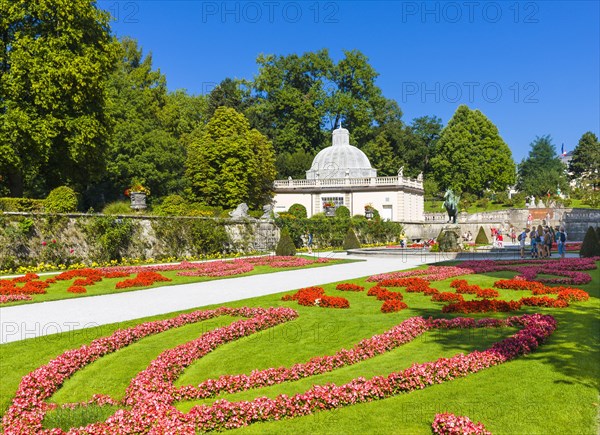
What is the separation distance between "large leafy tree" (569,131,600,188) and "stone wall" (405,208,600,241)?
4238cm

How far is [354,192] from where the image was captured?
178 feet

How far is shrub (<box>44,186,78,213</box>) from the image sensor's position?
24.0 metres

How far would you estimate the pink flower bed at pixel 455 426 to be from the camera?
15.3 feet

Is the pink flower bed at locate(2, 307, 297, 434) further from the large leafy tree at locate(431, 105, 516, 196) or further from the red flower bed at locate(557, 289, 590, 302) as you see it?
the large leafy tree at locate(431, 105, 516, 196)

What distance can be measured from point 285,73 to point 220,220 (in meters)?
43.3

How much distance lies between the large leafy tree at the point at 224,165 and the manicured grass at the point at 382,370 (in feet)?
120

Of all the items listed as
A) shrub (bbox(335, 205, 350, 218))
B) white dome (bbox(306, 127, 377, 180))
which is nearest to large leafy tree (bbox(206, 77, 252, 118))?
white dome (bbox(306, 127, 377, 180))

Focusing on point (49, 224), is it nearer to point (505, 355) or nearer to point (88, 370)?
point (88, 370)

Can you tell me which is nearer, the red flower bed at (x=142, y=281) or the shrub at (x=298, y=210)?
the red flower bed at (x=142, y=281)

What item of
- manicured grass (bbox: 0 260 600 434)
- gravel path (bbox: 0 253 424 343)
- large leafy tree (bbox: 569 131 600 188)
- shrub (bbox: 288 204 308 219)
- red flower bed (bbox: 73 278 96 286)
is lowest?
manicured grass (bbox: 0 260 600 434)

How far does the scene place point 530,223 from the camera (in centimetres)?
5156

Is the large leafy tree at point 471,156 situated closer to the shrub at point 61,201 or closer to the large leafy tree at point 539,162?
the large leafy tree at point 539,162

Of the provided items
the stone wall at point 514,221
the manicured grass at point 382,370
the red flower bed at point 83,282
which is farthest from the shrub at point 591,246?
the stone wall at point 514,221

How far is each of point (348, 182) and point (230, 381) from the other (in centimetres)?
4892
